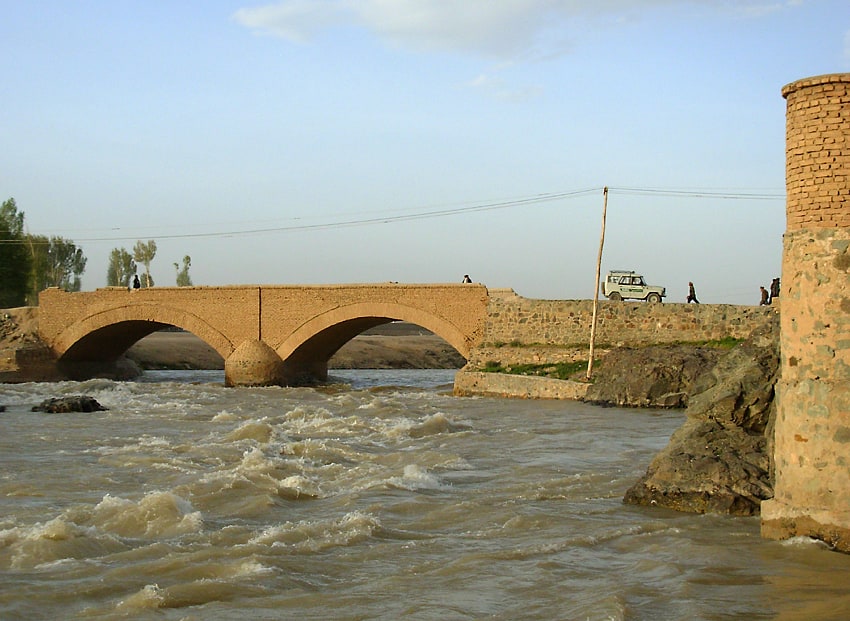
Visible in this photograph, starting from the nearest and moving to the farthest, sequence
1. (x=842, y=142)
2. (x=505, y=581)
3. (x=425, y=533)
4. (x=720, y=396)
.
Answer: (x=505, y=581) < (x=842, y=142) < (x=425, y=533) < (x=720, y=396)

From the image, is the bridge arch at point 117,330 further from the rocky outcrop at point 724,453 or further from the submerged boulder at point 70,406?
the rocky outcrop at point 724,453

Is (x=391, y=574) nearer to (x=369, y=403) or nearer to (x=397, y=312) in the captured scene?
(x=369, y=403)

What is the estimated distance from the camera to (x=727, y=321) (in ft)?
82.5

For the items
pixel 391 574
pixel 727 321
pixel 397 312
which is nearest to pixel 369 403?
pixel 397 312

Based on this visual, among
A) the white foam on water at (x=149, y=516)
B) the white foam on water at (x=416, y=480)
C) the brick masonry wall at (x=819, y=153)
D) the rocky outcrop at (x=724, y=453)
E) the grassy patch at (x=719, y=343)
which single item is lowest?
the white foam on water at (x=149, y=516)

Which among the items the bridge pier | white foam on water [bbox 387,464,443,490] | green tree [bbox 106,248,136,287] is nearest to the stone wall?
the bridge pier

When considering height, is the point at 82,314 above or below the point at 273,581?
above

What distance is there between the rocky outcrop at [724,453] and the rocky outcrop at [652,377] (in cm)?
Answer: 1107

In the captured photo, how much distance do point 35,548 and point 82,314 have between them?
88.9ft

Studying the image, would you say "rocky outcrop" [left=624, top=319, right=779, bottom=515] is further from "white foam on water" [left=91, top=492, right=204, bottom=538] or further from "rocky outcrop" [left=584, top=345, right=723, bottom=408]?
"rocky outcrop" [left=584, top=345, right=723, bottom=408]

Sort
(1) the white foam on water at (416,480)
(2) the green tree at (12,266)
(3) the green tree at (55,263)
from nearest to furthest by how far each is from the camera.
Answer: (1) the white foam on water at (416,480) → (2) the green tree at (12,266) → (3) the green tree at (55,263)

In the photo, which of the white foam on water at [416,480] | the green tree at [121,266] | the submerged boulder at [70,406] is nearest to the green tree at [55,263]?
the green tree at [121,266]

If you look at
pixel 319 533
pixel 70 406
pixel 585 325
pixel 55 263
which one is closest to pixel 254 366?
pixel 70 406

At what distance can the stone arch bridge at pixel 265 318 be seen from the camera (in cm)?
2856
